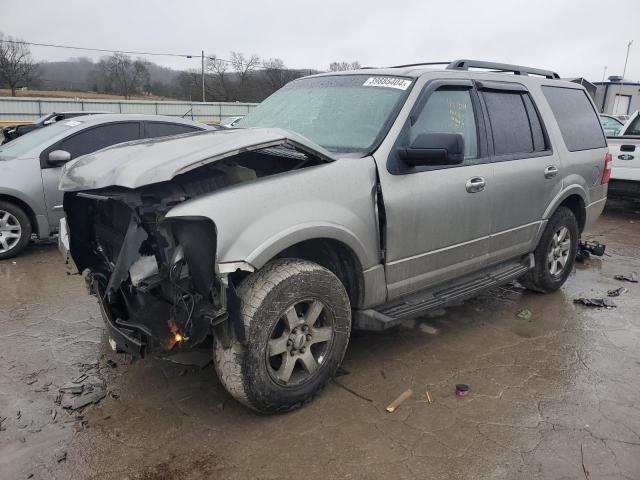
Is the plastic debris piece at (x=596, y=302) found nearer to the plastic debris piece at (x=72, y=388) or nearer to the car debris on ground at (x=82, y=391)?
the car debris on ground at (x=82, y=391)

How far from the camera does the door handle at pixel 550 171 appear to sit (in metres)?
4.49

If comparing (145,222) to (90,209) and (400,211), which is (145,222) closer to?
(90,209)

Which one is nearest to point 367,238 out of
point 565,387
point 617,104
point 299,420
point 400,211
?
point 400,211

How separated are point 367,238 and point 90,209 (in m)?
1.75

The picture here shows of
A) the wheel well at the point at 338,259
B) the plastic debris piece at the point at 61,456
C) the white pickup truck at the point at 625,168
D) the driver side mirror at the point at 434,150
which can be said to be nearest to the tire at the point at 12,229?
the plastic debris piece at the point at 61,456

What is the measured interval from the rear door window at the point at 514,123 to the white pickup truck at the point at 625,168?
5166mm

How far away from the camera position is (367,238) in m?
3.16

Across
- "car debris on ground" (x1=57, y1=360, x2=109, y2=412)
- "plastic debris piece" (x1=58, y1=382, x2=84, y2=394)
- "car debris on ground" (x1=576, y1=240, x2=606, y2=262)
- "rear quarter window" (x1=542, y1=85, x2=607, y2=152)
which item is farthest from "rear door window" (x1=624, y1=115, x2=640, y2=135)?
"plastic debris piece" (x1=58, y1=382, x2=84, y2=394)

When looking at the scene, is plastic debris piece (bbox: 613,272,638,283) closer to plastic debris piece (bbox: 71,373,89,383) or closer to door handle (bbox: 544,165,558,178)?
door handle (bbox: 544,165,558,178)

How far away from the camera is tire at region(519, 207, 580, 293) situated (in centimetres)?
486

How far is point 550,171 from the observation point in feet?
14.9

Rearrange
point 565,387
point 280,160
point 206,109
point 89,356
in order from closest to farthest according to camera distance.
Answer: point 280,160
point 565,387
point 89,356
point 206,109

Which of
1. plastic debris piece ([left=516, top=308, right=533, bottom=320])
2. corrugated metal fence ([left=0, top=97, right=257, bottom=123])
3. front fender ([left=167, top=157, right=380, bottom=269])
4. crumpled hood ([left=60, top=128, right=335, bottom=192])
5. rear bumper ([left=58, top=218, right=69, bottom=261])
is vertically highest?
Result: corrugated metal fence ([left=0, top=97, right=257, bottom=123])

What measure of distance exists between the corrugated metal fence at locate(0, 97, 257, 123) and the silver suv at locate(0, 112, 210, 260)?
642 inches
